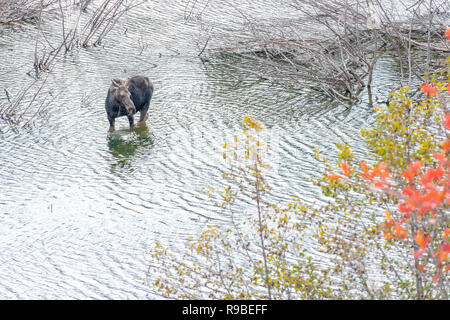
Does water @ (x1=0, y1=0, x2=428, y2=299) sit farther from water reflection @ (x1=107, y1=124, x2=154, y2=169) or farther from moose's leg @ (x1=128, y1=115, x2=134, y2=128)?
moose's leg @ (x1=128, y1=115, x2=134, y2=128)

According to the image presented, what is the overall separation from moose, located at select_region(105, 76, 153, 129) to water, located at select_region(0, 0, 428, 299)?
1.25 feet

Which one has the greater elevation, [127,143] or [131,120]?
[131,120]

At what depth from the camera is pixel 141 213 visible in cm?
1035

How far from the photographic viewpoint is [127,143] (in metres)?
13.8

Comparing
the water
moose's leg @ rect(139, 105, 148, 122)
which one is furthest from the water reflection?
moose's leg @ rect(139, 105, 148, 122)

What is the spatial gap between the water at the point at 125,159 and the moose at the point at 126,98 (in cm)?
38

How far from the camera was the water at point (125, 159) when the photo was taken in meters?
8.91

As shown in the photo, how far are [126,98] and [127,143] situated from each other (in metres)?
0.95

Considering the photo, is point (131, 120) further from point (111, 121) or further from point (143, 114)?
point (143, 114)

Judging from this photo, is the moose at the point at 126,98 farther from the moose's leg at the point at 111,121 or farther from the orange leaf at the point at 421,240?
the orange leaf at the point at 421,240

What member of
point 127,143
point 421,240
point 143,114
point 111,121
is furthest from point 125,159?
point 421,240

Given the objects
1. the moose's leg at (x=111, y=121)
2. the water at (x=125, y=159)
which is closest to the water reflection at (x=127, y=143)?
the water at (x=125, y=159)

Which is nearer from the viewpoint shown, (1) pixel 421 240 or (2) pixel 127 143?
(1) pixel 421 240
